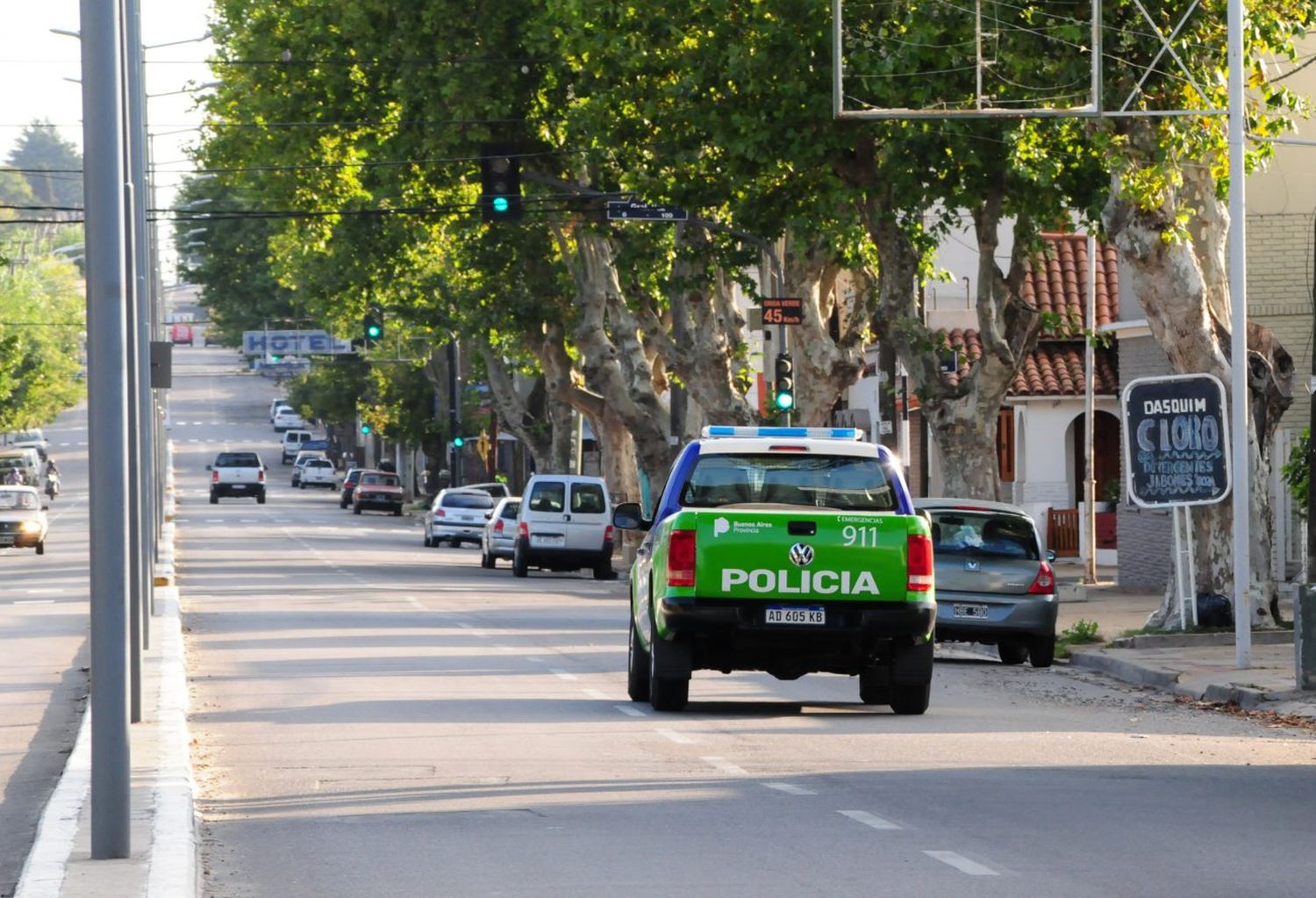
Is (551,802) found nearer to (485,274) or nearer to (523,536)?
(523,536)

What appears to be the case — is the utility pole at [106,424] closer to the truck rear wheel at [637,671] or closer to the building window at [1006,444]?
the truck rear wheel at [637,671]

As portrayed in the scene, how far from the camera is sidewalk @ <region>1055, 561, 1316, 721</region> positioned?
19188mm

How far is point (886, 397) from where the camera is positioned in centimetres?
4012

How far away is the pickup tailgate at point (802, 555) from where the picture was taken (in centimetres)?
1695

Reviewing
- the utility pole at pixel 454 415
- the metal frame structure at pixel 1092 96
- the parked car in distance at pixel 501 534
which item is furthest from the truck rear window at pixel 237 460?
the metal frame structure at pixel 1092 96

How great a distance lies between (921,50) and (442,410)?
67660mm

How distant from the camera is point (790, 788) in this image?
13.3 meters

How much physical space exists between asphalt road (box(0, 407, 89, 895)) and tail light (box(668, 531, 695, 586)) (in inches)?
166

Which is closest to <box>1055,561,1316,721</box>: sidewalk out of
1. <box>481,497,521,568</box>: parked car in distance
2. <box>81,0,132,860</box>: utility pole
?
<box>81,0,132,860</box>: utility pole

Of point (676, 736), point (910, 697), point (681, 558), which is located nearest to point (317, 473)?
point (910, 697)

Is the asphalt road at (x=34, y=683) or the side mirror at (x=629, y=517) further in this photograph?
the side mirror at (x=629, y=517)

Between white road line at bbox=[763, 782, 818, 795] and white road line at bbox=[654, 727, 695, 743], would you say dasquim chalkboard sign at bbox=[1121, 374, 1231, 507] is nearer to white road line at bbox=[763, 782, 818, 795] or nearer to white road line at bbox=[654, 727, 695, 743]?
white road line at bbox=[654, 727, 695, 743]

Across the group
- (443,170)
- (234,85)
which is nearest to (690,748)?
(443,170)

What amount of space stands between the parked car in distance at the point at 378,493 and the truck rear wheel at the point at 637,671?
2916 inches
